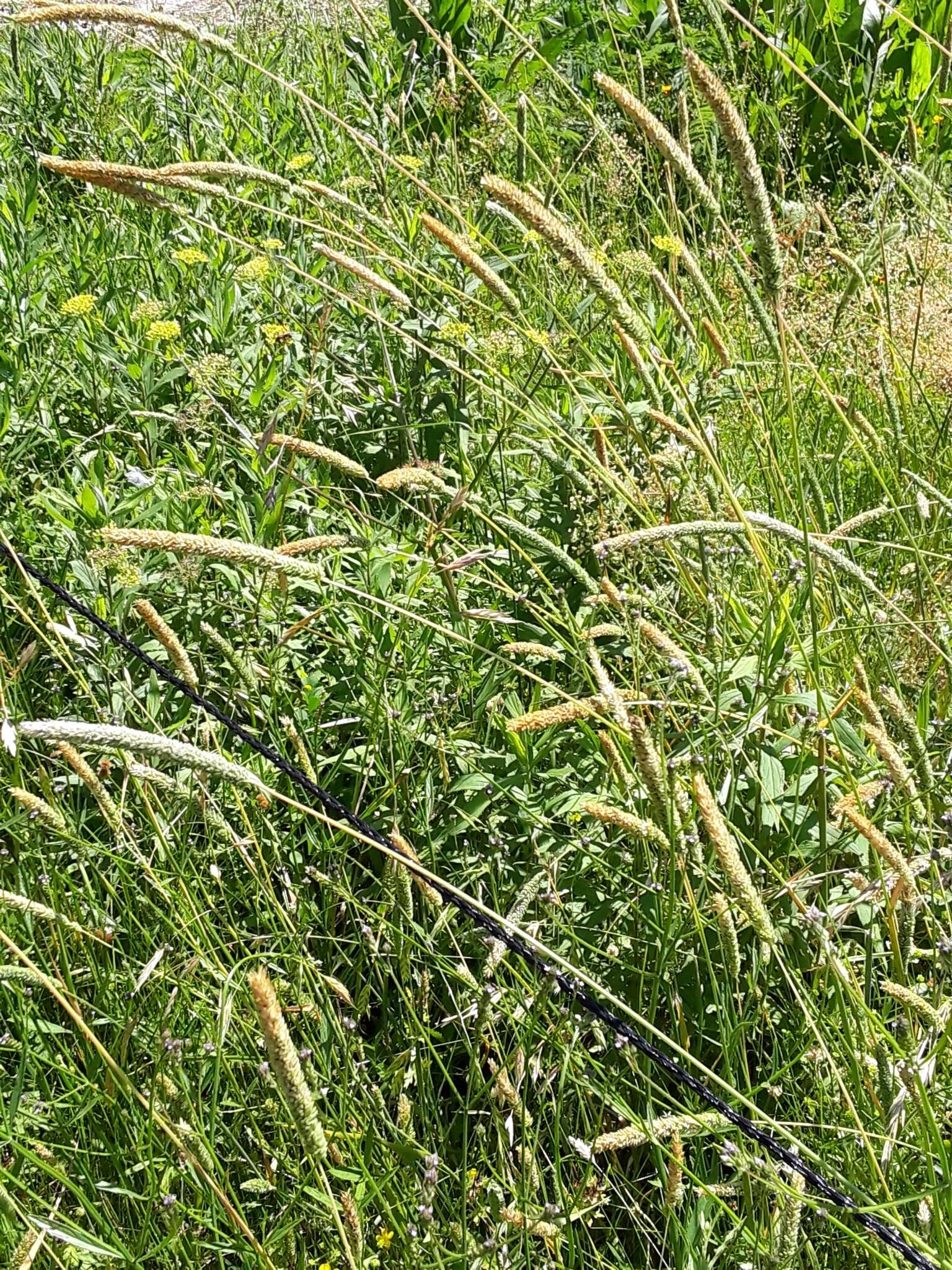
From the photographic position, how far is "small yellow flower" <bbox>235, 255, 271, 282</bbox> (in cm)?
249

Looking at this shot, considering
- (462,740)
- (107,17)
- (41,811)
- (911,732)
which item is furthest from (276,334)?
(911,732)

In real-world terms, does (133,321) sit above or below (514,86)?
below

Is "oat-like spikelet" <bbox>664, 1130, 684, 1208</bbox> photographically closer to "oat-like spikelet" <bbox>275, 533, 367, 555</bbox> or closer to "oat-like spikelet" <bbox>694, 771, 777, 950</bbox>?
"oat-like spikelet" <bbox>694, 771, 777, 950</bbox>

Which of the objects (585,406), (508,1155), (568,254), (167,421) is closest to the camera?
(568,254)

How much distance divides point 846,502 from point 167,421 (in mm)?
1465

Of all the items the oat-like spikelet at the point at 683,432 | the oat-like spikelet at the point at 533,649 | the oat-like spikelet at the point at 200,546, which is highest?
the oat-like spikelet at the point at 683,432

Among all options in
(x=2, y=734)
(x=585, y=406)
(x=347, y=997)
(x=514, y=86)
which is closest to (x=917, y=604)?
(x=585, y=406)

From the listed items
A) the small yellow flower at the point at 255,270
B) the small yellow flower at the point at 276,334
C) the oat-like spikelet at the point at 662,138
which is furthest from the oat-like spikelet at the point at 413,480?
the small yellow flower at the point at 255,270

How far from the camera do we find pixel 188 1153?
1.16 metres

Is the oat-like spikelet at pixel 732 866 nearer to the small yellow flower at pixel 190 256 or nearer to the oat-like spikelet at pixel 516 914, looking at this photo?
the oat-like spikelet at pixel 516 914

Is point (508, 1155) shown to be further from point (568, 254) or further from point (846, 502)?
point (846, 502)

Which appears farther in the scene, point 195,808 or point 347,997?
point 195,808

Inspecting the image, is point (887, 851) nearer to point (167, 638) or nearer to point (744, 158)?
point (744, 158)

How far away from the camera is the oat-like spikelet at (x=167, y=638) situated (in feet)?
4.42
